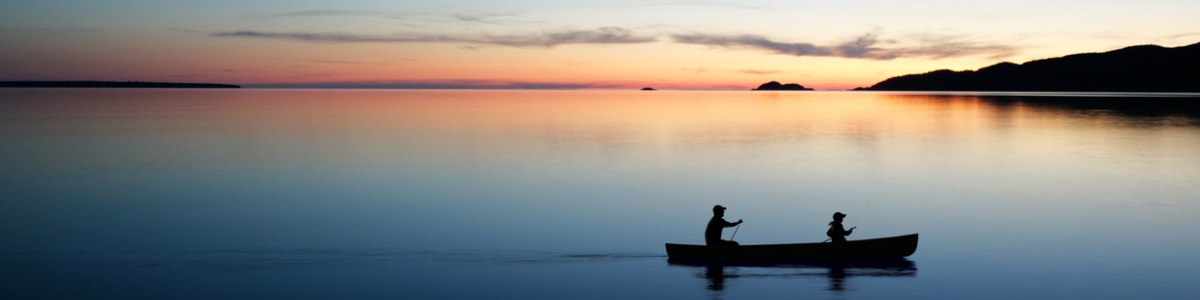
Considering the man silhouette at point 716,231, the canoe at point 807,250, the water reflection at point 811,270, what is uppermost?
the man silhouette at point 716,231

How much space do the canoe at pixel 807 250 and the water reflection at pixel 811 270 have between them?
0.13m

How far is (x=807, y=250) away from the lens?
13953 millimetres

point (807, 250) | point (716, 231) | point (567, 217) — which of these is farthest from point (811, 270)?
point (567, 217)

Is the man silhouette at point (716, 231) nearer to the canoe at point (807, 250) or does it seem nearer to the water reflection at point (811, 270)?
the canoe at point (807, 250)

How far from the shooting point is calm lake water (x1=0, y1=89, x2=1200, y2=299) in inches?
504

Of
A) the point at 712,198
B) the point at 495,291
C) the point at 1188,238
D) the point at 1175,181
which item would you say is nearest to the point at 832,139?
the point at 1175,181

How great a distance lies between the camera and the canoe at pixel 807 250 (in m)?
13.9

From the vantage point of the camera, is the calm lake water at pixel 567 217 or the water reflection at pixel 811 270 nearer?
the calm lake water at pixel 567 217

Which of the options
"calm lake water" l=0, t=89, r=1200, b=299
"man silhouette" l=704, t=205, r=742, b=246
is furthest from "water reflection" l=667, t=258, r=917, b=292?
"man silhouette" l=704, t=205, r=742, b=246

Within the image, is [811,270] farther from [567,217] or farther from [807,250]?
[567,217]

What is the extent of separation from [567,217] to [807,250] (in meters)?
6.96

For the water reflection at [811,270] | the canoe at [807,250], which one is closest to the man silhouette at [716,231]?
the canoe at [807,250]

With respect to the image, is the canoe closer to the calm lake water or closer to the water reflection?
the water reflection

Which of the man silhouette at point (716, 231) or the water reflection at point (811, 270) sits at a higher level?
the man silhouette at point (716, 231)
